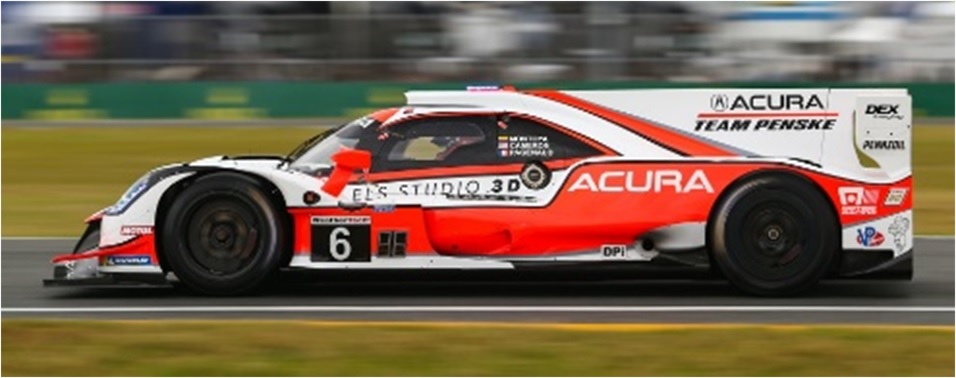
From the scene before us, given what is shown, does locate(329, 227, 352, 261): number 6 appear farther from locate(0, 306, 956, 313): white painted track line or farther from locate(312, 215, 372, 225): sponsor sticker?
locate(0, 306, 956, 313): white painted track line

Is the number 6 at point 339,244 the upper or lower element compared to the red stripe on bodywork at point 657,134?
lower

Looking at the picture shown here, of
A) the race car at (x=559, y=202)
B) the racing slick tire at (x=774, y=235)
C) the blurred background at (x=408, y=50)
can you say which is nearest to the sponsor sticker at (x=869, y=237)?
the race car at (x=559, y=202)

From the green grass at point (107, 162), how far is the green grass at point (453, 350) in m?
6.07

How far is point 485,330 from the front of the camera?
8.48 meters

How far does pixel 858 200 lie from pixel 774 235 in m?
0.50

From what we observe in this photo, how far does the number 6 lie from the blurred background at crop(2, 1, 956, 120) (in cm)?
1415

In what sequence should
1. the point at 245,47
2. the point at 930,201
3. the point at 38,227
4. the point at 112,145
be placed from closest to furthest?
1. the point at 38,227
2. the point at 930,201
3. the point at 112,145
4. the point at 245,47

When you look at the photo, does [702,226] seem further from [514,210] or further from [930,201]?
[930,201]

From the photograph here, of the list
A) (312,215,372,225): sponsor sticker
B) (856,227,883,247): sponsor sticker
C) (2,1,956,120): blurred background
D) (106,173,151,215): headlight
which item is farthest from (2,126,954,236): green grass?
(312,215,372,225): sponsor sticker

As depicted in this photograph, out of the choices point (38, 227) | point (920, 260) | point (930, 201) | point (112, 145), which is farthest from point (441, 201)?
point (112, 145)

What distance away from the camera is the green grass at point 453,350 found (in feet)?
24.5

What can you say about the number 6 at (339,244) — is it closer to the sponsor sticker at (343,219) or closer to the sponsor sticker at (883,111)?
the sponsor sticker at (343,219)

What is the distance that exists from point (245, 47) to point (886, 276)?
15615mm

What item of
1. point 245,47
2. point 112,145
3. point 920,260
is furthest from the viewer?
point 245,47
